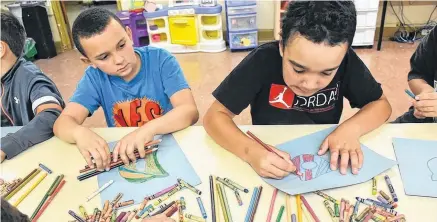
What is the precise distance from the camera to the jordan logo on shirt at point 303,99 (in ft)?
3.61

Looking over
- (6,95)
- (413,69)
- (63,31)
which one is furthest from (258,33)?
(6,95)

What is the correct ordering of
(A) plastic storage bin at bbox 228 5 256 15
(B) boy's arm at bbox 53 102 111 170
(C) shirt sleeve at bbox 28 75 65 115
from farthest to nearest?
(A) plastic storage bin at bbox 228 5 256 15 → (C) shirt sleeve at bbox 28 75 65 115 → (B) boy's arm at bbox 53 102 111 170

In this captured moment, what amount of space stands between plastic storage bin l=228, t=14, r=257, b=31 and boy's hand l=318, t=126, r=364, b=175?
2.32 metres

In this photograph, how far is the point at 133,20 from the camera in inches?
126

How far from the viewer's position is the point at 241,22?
10.5ft

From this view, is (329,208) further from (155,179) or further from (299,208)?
(155,179)

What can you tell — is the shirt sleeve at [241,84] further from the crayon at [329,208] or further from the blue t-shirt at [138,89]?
the crayon at [329,208]

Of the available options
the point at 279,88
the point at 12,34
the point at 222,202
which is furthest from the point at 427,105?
the point at 12,34

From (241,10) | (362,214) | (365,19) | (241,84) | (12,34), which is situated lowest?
(365,19)

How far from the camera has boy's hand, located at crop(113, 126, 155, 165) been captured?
915 mm

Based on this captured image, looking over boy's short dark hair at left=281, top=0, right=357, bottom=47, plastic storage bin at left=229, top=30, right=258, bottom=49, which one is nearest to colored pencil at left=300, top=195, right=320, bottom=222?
boy's short dark hair at left=281, top=0, right=357, bottom=47

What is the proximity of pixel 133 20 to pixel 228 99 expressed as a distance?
2.37 meters

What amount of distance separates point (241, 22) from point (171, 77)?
2.08 m

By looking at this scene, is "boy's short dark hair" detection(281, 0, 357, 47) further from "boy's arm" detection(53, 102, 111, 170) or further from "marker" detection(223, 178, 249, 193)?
"boy's arm" detection(53, 102, 111, 170)
